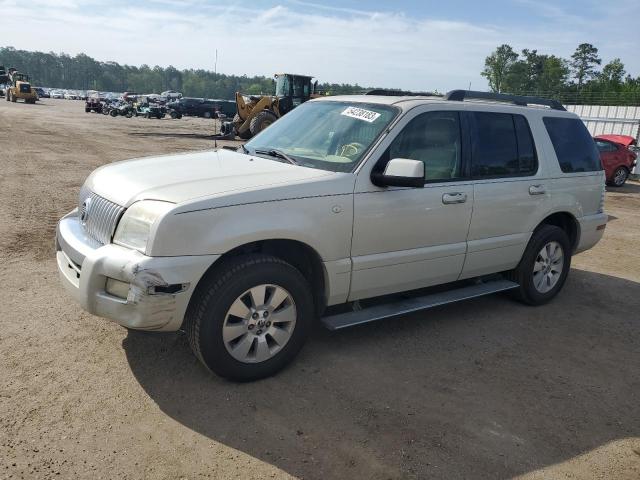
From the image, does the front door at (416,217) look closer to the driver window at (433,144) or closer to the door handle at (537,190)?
the driver window at (433,144)

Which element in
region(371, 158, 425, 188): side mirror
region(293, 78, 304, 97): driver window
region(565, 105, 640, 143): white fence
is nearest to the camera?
region(371, 158, 425, 188): side mirror

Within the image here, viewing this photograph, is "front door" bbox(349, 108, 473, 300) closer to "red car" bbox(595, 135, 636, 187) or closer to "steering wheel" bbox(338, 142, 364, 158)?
"steering wheel" bbox(338, 142, 364, 158)

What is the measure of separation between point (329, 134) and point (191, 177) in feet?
4.05

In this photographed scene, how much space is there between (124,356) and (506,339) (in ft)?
10.2

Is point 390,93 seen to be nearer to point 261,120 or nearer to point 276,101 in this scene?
point 261,120

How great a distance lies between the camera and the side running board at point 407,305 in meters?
3.98

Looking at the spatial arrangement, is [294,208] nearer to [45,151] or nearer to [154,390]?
[154,390]

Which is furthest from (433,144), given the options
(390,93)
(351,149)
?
(390,93)

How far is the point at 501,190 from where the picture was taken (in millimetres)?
4738

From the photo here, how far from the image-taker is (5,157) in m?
13.6

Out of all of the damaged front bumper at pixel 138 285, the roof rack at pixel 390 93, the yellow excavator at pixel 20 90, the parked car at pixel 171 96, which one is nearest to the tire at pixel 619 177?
the roof rack at pixel 390 93

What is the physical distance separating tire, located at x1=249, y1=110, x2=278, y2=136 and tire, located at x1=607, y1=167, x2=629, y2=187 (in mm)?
12847

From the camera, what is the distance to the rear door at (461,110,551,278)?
4.62 meters

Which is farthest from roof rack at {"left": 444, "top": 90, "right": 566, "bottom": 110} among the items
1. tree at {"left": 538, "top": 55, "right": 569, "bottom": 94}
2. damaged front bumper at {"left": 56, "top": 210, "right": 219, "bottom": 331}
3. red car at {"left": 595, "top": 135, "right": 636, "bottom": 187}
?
tree at {"left": 538, "top": 55, "right": 569, "bottom": 94}
